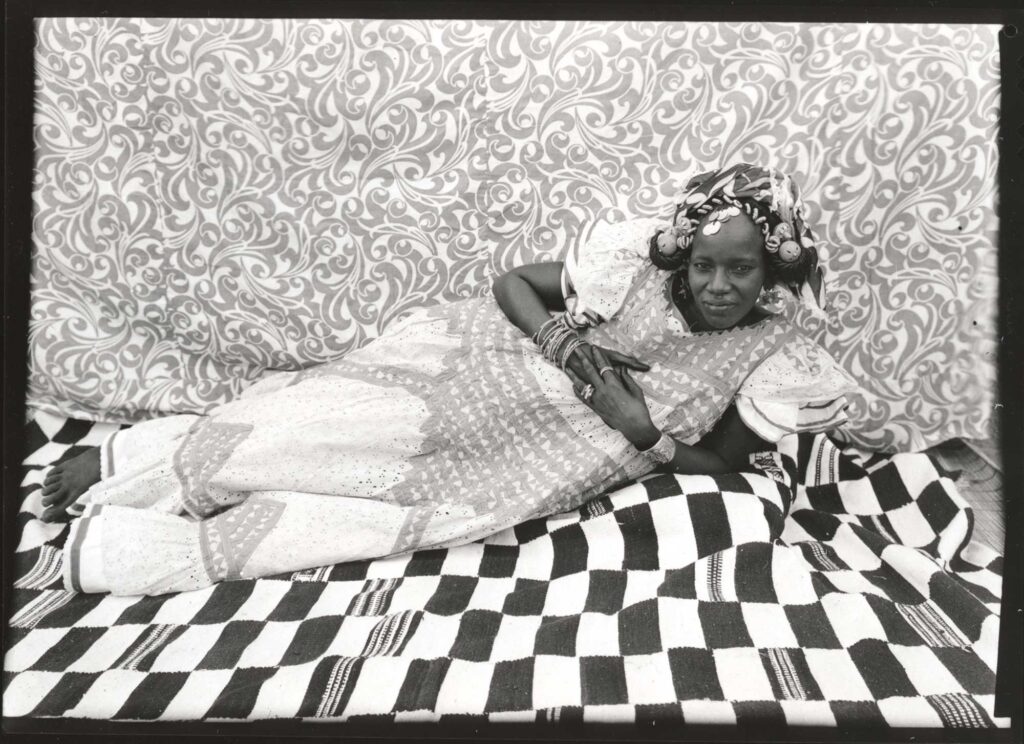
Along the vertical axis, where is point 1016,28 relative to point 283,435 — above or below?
above

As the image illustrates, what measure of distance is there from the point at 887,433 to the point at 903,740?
2.82ft

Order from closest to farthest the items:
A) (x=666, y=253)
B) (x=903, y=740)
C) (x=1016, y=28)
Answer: (x=1016, y=28)
(x=903, y=740)
(x=666, y=253)

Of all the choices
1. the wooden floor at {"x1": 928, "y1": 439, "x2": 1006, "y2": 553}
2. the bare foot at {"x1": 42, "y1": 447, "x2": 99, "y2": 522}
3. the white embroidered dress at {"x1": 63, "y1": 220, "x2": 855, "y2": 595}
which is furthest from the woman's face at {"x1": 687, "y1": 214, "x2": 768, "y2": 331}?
the bare foot at {"x1": 42, "y1": 447, "x2": 99, "y2": 522}

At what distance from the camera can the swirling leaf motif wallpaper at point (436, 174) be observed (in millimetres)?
1483

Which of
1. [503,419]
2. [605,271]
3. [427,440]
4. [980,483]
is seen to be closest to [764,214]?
[605,271]

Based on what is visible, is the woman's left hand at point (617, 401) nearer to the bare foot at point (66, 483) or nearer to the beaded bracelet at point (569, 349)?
the beaded bracelet at point (569, 349)

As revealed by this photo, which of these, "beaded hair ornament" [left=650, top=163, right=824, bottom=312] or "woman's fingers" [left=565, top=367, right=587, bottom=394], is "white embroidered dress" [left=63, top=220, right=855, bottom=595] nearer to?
"woman's fingers" [left=565, top=367, right=587, bottom=394]

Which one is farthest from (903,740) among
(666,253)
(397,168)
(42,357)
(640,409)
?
(42,357)

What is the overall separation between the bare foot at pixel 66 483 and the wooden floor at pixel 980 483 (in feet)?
5.48

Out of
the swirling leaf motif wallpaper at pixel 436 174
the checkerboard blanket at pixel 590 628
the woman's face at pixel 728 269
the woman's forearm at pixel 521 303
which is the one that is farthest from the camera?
the swirling leaf motif wallpaper at pixel 436 174

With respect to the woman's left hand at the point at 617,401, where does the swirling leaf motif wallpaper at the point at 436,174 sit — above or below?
above

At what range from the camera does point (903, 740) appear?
2.94ft

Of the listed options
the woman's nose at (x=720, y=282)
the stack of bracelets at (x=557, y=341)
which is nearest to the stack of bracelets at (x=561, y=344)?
the stack of bracelets at (x=557, y=341)

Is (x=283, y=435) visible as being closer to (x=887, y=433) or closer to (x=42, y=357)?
(x=42, y=357)
